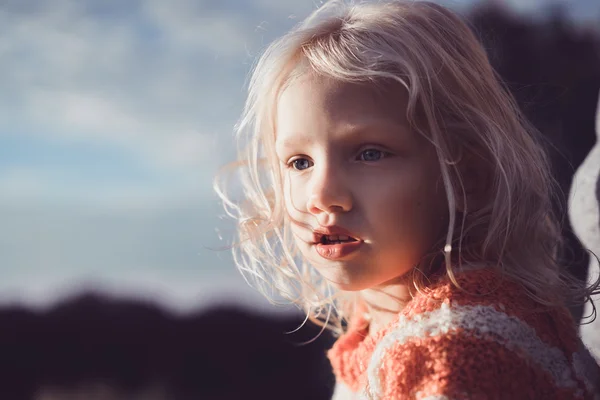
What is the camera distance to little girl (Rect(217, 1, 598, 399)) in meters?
1.14

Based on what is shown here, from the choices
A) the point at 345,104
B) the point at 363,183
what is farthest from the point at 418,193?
the point at 345,104

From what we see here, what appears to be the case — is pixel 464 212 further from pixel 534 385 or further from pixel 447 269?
pixel 534 385

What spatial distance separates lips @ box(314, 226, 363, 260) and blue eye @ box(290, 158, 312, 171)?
151 millimetres

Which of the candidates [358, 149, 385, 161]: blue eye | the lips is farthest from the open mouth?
[358, 149, 385, 161]: blue eye

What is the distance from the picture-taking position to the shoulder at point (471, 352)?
3.41 feet

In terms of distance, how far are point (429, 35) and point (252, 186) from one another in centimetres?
63

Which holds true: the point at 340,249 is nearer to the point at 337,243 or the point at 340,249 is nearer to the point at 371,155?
the point at 337,243

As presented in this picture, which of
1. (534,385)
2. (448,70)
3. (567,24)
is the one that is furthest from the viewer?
(567,24)

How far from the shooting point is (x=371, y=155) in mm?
1262

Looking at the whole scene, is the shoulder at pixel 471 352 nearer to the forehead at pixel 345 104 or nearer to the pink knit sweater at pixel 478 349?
the pink knit sweater at pixel 478 349

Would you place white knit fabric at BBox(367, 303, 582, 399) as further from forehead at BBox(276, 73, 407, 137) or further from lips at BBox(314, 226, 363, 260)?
forehead at BBox(276, 73, 407, 137)

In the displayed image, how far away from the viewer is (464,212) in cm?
128

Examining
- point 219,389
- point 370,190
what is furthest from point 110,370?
point 370,190

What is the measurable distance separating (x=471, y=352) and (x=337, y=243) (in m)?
0.35
